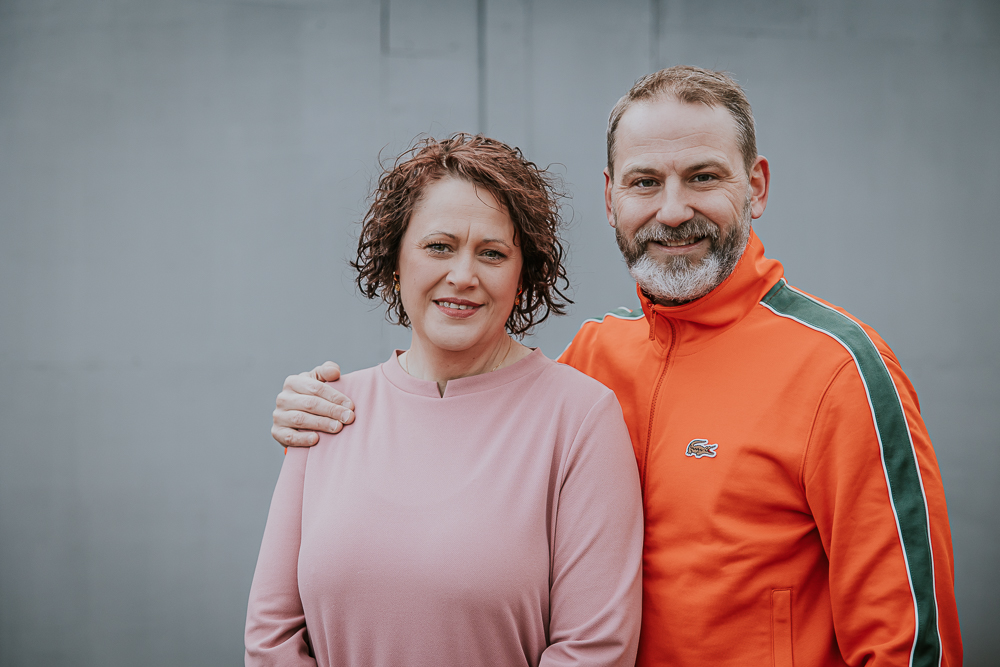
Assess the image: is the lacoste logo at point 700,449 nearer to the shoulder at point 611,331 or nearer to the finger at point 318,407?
the shoulder at point 611,331

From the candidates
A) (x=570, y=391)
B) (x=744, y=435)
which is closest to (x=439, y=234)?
(x=570, y=391)

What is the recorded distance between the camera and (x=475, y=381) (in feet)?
4.43

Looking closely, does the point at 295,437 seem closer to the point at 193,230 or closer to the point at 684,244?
the point at 684,244

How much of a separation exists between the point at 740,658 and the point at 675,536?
0.86 ft

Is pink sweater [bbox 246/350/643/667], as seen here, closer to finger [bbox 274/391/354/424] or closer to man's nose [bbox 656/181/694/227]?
finger [bbox 274/391/354/424]

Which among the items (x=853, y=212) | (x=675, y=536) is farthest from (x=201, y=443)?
(x=853, y=212)

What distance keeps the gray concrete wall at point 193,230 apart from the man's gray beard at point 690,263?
146cm

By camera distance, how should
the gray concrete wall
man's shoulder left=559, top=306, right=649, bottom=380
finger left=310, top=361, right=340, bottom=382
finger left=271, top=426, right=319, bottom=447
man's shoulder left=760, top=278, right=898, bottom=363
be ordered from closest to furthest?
man's shoulder left=760, top=278, right=898, bottom=363, finger left=271, top=426, right=319, bottom=447, finger left=310, top=361, right=340, bottom=382, man's shoulder left=559, top=306, right=649, bottom=380, the gray concrete wall

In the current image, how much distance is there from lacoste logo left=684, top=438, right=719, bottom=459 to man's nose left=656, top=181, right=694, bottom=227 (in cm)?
49

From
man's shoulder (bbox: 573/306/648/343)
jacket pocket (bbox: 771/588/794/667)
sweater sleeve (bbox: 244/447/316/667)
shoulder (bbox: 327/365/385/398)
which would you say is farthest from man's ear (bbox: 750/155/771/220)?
sweater sleeve (bbox: 244/447/316/667)

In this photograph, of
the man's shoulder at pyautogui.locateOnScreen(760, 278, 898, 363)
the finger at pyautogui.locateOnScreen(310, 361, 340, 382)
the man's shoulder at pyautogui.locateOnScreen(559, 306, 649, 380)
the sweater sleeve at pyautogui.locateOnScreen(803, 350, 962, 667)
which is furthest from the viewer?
the man's shoulder at pyautogui.locateOnScreen(559, 306, 649, 380)

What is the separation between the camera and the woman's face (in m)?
1.27

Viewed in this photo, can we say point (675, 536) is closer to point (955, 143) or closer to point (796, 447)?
point (796, 447)

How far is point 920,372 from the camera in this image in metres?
2.93
